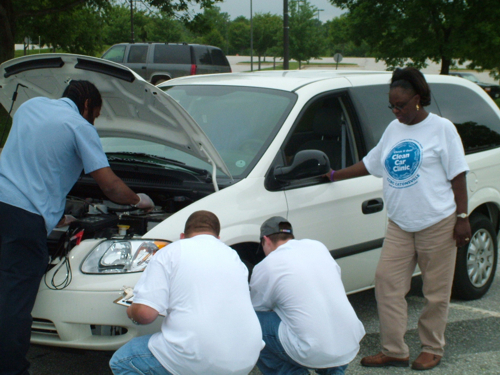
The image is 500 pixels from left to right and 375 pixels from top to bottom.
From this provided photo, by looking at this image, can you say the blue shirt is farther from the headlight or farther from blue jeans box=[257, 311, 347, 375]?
blue jeans box=[257, 311, 347, 375]

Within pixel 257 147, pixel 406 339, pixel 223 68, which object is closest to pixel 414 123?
pixel 257 147

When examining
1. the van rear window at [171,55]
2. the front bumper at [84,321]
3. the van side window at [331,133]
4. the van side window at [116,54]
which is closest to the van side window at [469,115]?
the van side window at [331,133]

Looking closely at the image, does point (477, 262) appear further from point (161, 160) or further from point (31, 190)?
point (31, 190)

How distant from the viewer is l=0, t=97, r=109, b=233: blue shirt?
294 cm

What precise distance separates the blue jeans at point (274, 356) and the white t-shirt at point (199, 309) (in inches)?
16.9

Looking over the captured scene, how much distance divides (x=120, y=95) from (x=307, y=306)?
166cm

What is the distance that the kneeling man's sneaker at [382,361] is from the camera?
3670 millimetres

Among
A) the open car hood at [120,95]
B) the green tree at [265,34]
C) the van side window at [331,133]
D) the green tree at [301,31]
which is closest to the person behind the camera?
the open car hood at [120,95]

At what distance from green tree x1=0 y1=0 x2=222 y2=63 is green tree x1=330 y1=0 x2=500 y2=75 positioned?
5653 mm

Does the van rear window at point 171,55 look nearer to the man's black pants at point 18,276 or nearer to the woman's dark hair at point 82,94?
the woman's dark hair at point 82,94

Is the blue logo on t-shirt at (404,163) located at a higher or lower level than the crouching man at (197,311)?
higher

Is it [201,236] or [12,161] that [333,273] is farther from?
[12,161]

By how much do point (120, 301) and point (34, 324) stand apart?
1.69 ft

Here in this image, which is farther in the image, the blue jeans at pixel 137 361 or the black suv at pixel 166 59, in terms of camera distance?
the black suv at pixel 166 59
